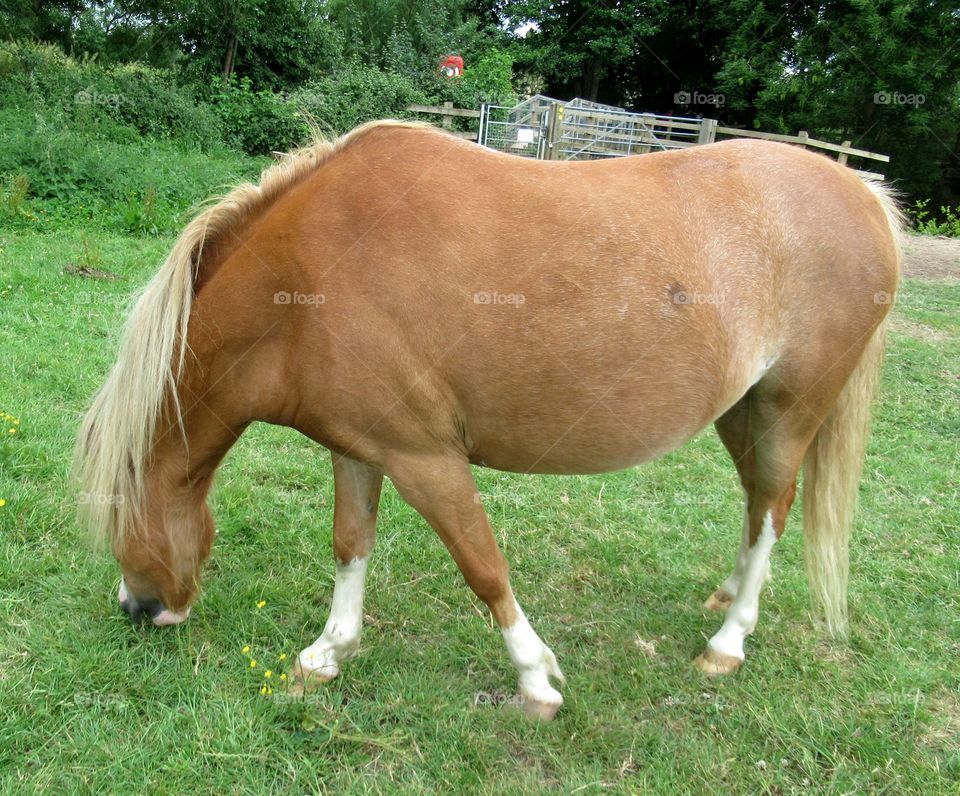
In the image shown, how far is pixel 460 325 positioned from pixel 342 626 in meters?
1.28

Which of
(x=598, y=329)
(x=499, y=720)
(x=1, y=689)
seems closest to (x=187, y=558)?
(x=1, y=689)

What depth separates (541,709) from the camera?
2.44 metres

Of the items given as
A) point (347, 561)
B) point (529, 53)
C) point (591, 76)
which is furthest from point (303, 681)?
point (591, 76)

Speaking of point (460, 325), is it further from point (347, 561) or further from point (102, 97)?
point (102, 97)

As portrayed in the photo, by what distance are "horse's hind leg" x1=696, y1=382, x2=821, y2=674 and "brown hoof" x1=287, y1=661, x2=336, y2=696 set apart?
1494 millimetres

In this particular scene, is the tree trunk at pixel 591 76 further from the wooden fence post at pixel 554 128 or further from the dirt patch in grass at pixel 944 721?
the dirt patch in grass at pixel 944 721

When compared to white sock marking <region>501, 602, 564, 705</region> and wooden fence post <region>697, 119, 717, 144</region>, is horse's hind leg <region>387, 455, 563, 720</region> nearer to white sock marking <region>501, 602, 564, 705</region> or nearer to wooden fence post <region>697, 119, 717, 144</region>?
white sock marking <region>501, 602, 564, 705</region>

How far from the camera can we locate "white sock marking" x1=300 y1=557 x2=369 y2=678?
2588 mm

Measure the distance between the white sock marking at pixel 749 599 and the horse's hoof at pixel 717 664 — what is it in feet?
0.12

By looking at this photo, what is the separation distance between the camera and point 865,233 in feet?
8.41

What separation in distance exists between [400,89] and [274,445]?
14792mm

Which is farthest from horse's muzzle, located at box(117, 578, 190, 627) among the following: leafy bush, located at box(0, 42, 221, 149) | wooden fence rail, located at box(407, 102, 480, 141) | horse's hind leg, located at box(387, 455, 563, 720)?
wooden fence rail, located at box(407, 102, 480, 141)

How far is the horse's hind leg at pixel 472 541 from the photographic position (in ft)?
7.26

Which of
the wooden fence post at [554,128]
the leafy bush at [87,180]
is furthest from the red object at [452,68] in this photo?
the leafy bush at [87,180]
